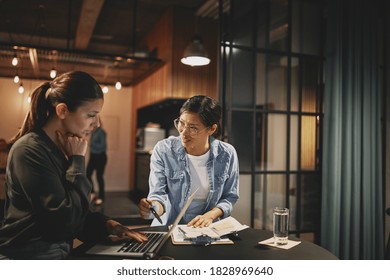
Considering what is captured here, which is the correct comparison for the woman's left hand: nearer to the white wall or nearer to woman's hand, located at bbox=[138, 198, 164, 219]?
woman's hand, located at bbox=[138, 198, 164, 219]

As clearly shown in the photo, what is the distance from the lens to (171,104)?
4.34 metres

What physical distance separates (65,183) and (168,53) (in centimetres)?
318

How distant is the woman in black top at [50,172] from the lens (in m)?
1.00

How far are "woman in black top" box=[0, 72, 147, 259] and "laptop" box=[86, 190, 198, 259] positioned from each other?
0.11 m

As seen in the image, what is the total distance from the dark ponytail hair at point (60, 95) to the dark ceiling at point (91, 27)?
1.56 metres

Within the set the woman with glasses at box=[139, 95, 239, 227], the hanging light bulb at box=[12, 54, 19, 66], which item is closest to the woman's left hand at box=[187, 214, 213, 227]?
the woman with glasses at box=[139, 95, 239, 227]

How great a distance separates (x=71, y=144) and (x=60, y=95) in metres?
0.17

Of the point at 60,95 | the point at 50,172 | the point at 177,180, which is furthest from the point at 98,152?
the point at 50,172

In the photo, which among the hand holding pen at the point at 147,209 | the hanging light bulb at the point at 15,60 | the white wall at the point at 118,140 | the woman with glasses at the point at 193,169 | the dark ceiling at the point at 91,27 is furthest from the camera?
the white wall at the point at 118,140

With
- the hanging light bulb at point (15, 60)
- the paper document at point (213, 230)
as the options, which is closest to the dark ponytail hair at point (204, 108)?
the paper document at point (213, 230)

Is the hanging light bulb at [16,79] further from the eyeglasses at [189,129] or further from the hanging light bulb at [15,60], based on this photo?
the eyeglasses at [189,129]

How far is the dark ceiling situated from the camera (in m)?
3.21

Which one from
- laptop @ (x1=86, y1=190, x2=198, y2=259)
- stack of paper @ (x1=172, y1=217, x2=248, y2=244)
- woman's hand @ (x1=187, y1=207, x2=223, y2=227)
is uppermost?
woman's hand @ (x1=187, y1=207, x2=223, y2=227)

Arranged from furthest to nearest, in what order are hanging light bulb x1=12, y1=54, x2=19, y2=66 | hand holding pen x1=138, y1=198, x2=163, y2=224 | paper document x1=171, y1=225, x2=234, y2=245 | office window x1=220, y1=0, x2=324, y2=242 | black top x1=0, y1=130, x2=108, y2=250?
office window x1=220, y1=0, x2=324, y2=242 < hanging light bulb x1=12, y1=54, x2=19, y2=66 < hand holding pen x1=138, y1=198, x2=163, y2=224 < paper document x1=171, y1=225, x2=234, y2=245 < black top x1=0, y1=130, x2=108, y2=250
